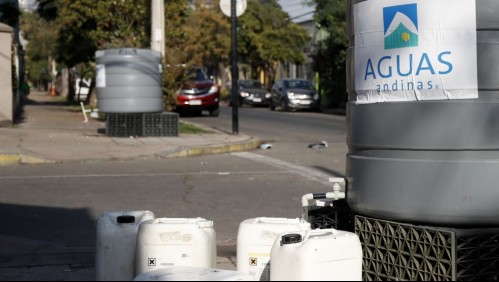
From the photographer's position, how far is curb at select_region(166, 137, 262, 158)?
1720 centimetres

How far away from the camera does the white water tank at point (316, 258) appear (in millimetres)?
4566

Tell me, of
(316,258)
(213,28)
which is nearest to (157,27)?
(316,258)

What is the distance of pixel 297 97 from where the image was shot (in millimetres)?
41094

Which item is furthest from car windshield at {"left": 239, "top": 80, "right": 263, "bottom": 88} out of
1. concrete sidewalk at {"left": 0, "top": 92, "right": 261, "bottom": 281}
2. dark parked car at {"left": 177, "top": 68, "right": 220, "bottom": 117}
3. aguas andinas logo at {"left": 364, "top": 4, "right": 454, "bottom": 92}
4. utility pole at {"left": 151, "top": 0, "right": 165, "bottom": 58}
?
aguas andinas logo at {"left": 364, "top": 4, "right": 454, "bottom": 92}

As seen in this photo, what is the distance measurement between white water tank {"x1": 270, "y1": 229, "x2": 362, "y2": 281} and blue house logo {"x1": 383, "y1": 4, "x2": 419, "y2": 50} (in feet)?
4.59

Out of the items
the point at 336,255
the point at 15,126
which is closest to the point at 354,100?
the point at 336,255

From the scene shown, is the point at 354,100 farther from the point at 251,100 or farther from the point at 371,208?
the point at 251,100

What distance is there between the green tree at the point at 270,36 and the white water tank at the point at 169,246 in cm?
5666

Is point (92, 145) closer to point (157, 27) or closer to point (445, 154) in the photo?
point (157, 27)

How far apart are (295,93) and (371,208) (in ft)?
117

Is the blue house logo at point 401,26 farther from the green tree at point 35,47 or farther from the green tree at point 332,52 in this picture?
the green tree at point 35,47

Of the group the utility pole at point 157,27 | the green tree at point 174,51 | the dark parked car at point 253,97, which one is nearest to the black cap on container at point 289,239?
the utility pole at point 157,27

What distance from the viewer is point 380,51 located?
5766 mm

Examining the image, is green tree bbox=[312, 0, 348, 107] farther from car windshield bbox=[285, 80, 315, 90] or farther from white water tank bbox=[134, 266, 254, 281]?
white water tank bbox=[134, 266, 254, 281]
